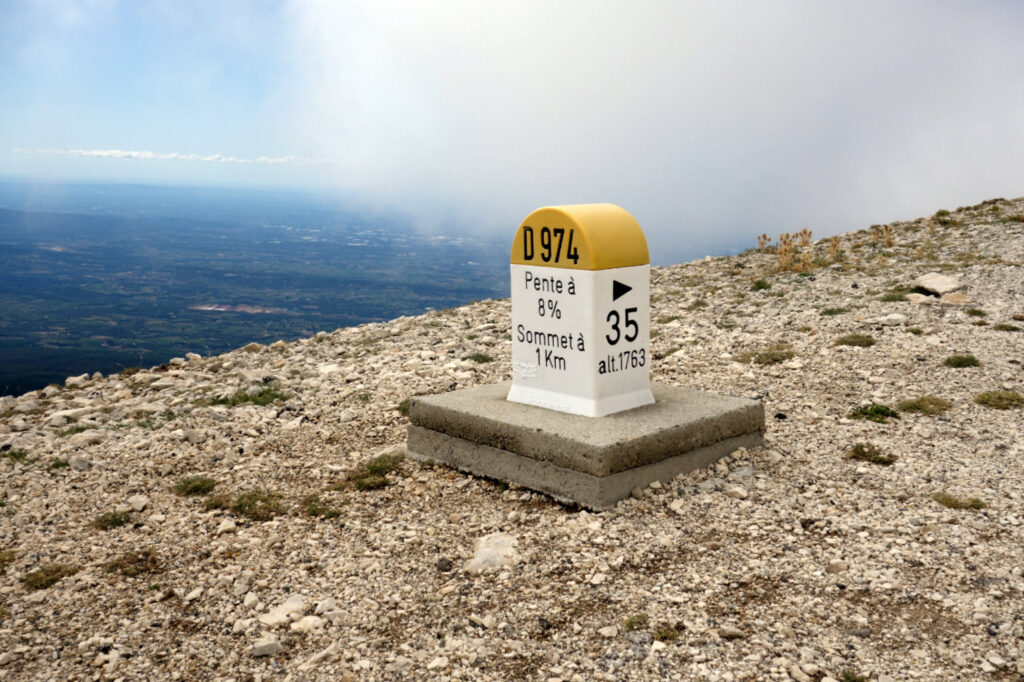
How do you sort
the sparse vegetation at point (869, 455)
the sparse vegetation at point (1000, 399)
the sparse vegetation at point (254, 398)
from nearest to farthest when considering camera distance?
the sparse vegetation at point (869, 455) < the sparse vegetation at point (1000, 399) < the sparse vegetation at point (254, 398)

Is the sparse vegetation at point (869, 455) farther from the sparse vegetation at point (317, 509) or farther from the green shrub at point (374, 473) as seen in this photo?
the sparse vegetation at point (317, 509)

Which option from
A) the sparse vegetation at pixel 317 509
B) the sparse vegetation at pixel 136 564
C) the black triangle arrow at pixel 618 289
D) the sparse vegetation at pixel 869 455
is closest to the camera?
the sparse vegetation at pixel 136 564

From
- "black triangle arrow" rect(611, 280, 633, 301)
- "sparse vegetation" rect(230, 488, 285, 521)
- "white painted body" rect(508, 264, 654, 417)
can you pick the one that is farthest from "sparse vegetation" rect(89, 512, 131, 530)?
"black triangle arrow" rect(611, 280, 633, 301)

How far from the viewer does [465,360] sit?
1288cm

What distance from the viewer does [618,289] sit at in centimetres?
809

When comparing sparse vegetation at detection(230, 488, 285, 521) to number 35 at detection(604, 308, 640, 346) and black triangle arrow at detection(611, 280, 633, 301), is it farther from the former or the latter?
black triangle arrow at detection(611, 280, 633, 301)

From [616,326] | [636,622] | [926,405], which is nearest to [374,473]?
[616,326]

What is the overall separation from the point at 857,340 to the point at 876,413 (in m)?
2.85

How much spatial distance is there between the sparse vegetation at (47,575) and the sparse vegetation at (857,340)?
32.3 feet

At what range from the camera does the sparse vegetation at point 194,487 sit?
850 centimetres

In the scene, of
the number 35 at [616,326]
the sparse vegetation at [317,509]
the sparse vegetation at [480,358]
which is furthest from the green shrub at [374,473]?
the sparse vegetation at [480,358]

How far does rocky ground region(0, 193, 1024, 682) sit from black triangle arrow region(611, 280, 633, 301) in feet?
5.98

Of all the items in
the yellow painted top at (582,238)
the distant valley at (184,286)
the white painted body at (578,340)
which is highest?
the yellow painted top at (582,238)

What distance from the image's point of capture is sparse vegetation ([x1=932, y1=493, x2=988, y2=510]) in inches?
281
